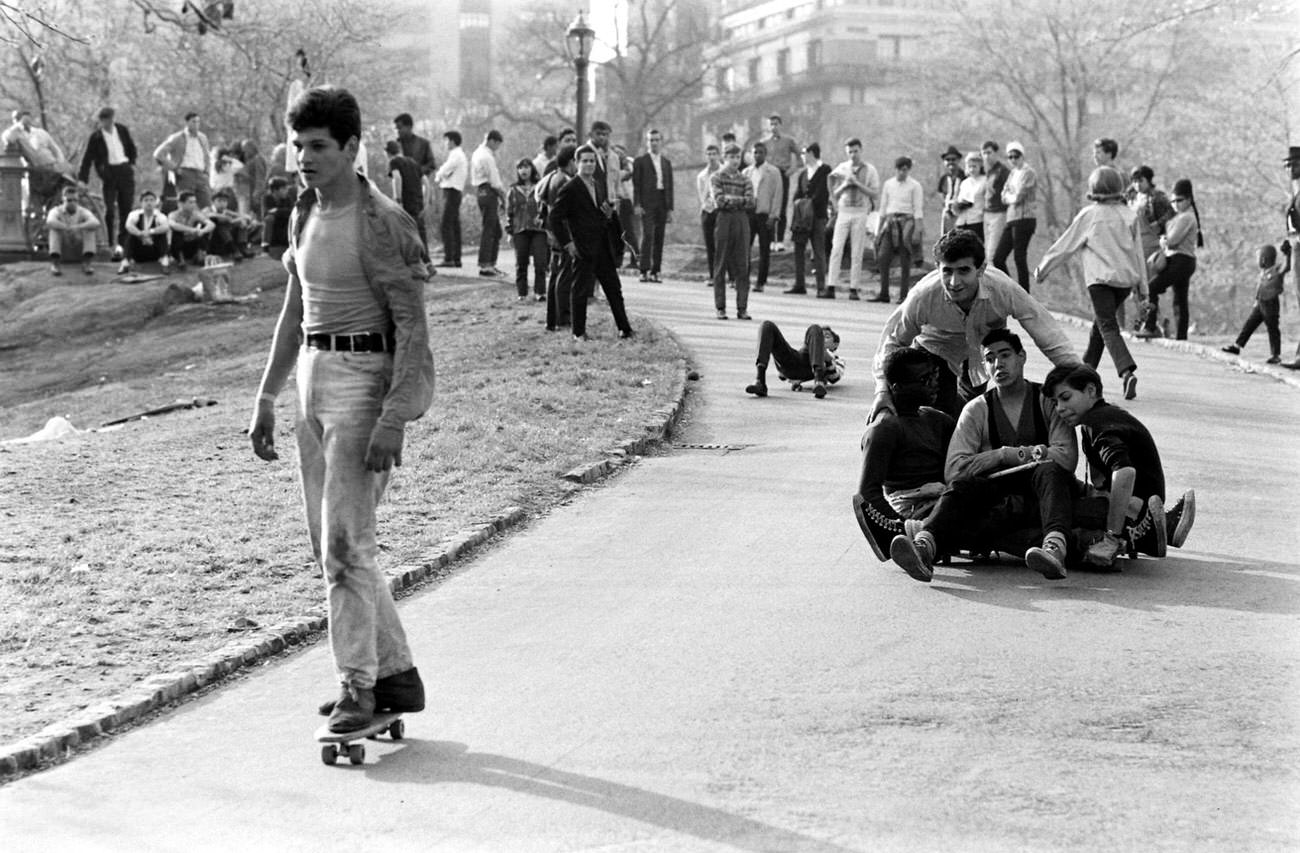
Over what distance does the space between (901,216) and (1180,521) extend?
16.1 meters

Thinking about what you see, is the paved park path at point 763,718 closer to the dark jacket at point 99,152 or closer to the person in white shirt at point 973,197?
the person in white shirt at point 973,197

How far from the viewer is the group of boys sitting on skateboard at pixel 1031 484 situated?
8.71 metres

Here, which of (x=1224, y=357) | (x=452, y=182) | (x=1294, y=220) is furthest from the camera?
(x=452, y=182)

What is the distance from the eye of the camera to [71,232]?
27.8 m

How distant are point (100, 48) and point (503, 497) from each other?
108ft

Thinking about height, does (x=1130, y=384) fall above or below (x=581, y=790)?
above

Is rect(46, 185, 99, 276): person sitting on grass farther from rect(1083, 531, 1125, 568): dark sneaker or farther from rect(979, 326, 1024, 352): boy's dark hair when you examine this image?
rect(1083, 531, 1125, 568): dark sneaker

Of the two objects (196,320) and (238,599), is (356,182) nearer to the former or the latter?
(238,599)

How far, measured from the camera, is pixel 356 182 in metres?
5.77

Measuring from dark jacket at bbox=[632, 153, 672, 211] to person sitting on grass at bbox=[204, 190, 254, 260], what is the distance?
5.97m

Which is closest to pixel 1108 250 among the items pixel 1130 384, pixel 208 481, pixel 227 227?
pixel 1130 384

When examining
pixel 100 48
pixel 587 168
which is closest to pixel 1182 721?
pixel 587 168

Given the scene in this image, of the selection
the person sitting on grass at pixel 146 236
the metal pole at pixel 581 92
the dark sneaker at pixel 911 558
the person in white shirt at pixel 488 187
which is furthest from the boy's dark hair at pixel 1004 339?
the person sitting on grass at pixel 146 236

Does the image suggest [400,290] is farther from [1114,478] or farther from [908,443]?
[1114,478]
